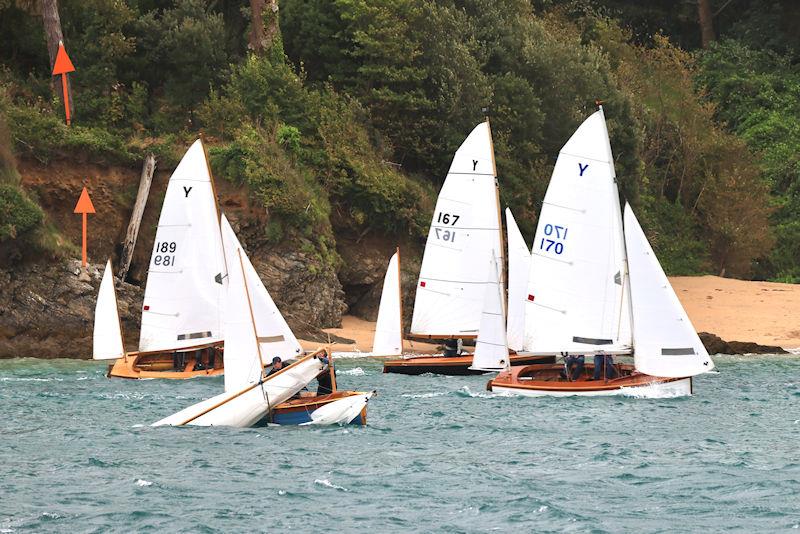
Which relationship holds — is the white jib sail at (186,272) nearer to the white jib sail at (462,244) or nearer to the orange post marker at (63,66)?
the white jib sail at (462,244)

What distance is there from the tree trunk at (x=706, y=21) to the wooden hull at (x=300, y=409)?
54482 mm

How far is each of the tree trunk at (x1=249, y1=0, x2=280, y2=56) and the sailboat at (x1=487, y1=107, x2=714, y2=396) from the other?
23.5 meters

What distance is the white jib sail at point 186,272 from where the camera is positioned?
48469 mm

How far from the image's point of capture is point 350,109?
6278cm

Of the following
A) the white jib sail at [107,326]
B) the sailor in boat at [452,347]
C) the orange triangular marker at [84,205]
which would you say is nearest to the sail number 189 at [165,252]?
the white jib sail at [107,326]

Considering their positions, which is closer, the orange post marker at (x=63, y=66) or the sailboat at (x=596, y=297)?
the sailboat at (x=596, y=297)

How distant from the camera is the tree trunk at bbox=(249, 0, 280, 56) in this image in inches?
2484

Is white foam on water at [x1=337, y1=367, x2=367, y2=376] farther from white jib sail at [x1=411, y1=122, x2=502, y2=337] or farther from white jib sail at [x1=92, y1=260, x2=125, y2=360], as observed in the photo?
white jib sail at [x1=92, y1=260, x2=125, y2=360]

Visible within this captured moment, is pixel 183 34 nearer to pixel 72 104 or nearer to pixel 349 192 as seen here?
pixel 72 104

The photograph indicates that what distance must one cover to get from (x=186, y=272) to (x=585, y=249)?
13.6m

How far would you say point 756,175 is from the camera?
7419cm

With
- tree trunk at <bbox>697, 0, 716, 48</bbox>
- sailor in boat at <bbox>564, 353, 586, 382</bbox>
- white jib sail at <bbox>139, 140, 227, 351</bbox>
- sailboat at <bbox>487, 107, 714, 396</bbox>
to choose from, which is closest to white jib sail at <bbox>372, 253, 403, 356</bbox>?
white jib sail at <bbox>139, 140, 227, 351</bbox>

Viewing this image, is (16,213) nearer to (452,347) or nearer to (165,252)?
(165,252)

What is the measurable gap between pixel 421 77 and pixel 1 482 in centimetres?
3715
